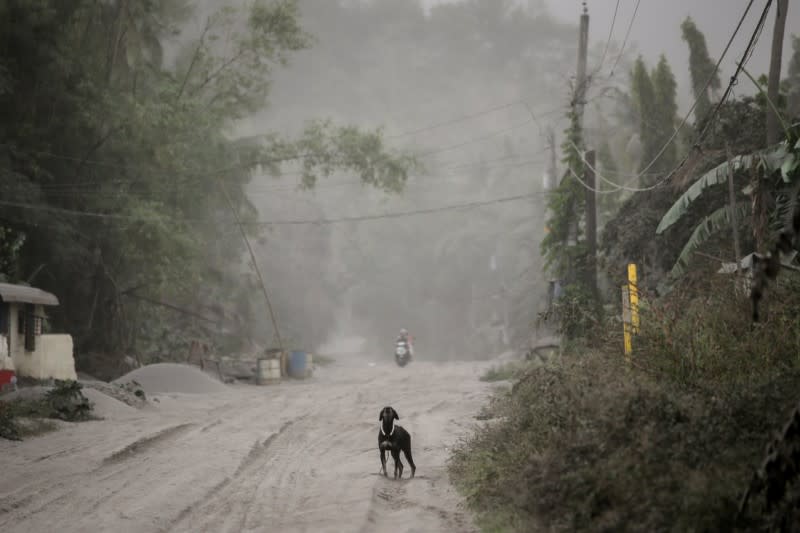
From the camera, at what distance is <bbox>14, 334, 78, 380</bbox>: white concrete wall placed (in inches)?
871

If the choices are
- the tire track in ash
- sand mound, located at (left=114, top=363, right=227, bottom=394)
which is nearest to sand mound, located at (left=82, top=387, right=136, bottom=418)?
sand mound, located at (left=114, top=363, right=227, bottom=394)

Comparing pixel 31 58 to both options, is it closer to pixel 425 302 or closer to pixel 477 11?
pixel 425 302

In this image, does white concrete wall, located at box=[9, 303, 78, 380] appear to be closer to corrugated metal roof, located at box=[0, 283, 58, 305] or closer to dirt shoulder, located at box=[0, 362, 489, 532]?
corrugated metal roof, located at box=[0, 283, 58, 305]

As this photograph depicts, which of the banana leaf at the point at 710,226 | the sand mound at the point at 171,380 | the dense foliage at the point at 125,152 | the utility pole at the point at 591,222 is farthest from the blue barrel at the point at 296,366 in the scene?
the banana leaf at the point at 710,226

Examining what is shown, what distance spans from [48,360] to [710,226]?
18.3 metres

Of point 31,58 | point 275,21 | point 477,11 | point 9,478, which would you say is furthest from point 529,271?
point 477,11

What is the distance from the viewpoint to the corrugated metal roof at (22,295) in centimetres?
2077

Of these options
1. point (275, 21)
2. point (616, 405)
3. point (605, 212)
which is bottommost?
point (616, 405)

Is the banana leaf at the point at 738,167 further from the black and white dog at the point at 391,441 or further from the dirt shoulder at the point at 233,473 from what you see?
the black and white dog at the point at 391,441

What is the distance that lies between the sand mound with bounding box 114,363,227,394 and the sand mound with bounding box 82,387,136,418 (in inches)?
197

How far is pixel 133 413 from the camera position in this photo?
62.3ft

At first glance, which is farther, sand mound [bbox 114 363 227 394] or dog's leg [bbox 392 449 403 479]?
sand mound [bbox 114 363 227 394]

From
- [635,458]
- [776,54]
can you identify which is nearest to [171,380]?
[776,54]

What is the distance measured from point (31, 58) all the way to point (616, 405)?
80.5ft
